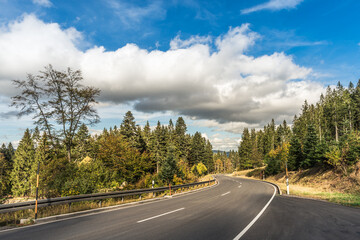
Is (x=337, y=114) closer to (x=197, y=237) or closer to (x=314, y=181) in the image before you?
(x=314, y=181)

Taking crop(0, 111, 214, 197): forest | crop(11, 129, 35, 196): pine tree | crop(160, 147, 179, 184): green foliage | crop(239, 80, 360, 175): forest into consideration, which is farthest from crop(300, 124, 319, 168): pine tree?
crop(11, 129, 35, 196): pine tree

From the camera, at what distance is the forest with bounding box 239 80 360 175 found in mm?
26919

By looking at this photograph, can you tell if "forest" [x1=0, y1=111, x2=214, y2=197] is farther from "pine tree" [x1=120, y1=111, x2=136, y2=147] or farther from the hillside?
the hillside

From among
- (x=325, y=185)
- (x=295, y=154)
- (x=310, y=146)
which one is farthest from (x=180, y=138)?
(x=325, y=185)

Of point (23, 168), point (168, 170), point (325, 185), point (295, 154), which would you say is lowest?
point (325, 185)

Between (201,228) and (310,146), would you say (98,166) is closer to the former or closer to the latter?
(201,228)

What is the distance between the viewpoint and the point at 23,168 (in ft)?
160

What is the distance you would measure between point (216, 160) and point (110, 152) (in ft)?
437

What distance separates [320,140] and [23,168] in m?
66.3

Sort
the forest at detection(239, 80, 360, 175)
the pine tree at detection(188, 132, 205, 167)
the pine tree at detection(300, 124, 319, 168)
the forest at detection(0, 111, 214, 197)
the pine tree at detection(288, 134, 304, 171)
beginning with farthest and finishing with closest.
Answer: the pine tree at detection(188, 132, 205, 167) < the pine tree at detection(288, 134, 304, 171) < the pine tree at detection(300, 124, 319, 168) < the forest at detection(239, 80, 360, 175) < the forest at detection(0, 111, 214, 197)

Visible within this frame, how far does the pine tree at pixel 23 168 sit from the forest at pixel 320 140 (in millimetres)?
55384

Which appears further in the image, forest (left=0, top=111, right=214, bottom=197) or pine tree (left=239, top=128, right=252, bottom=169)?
pine tree (left=239, top=128, right=252, bottom=169)

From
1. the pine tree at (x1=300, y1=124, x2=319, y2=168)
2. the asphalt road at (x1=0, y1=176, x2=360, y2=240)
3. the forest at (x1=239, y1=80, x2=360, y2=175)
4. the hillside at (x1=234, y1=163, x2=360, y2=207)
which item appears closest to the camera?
the asphalt road at (x1=0, y1=176, x2=360, y2=240)

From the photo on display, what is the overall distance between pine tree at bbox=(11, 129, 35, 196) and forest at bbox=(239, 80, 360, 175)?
55384mm
